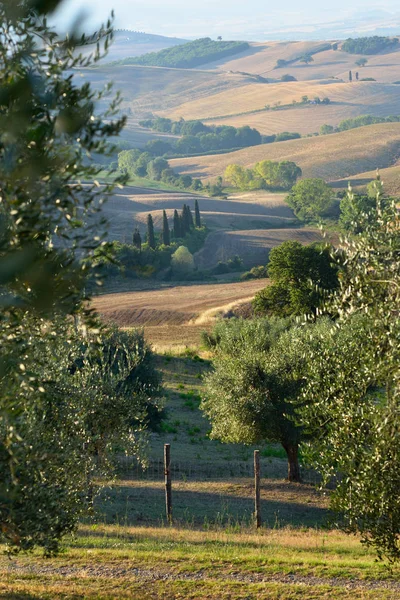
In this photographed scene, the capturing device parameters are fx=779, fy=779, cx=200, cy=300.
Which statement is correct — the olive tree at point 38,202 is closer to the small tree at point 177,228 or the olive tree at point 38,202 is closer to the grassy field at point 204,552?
the grassy field at point 204,552

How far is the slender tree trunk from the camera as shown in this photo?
30.4m

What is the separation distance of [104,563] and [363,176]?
18686cm

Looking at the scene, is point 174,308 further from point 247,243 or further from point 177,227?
point 247,243

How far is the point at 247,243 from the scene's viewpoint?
414ft

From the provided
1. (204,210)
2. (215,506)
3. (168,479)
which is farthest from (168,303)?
(204,210)

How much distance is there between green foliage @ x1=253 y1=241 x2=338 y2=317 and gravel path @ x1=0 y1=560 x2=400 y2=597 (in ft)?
144

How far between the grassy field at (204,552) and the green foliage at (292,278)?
29.8m

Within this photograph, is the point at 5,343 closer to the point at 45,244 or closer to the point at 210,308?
the point at 45,244

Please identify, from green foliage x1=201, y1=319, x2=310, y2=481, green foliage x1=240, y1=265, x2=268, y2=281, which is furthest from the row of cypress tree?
green foliage x1=201, y1=319, x2=310, y2=481

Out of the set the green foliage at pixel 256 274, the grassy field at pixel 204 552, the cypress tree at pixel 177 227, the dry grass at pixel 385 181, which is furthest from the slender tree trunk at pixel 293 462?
the dry grass at pixel 385 181

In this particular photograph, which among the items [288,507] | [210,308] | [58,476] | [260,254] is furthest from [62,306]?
[260,254]

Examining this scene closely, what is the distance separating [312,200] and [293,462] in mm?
→ 131580

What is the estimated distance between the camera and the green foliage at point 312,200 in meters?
154

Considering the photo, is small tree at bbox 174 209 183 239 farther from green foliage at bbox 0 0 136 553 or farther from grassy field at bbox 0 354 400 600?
green foliage at bbox 0 0 136 553
